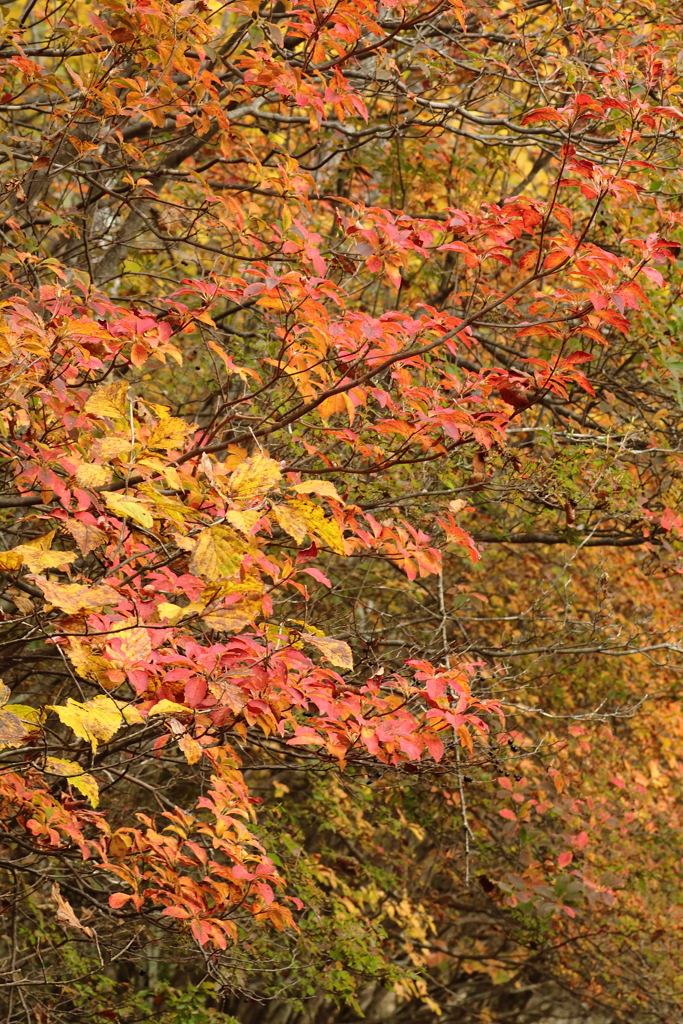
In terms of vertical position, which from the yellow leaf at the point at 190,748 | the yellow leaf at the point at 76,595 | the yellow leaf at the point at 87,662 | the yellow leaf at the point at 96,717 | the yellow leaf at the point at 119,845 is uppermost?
the yellow leaf at the point at 76,595

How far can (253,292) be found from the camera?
3.30m

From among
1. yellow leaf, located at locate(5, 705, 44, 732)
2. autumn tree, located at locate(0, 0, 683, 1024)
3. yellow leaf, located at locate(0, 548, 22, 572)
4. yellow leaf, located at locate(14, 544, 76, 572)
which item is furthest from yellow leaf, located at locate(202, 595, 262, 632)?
yellow leaf, located at locate(5, 705, 44, 732)

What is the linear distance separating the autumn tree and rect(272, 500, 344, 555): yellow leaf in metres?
0.01

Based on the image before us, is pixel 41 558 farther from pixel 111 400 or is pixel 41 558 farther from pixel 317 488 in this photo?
pixel 317 488

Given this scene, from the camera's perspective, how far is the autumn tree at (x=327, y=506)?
113 inches

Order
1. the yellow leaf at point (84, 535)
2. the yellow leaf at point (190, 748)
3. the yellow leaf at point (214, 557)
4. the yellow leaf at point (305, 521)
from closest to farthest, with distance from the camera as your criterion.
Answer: the yellow leaf at point (214, 557) → the yellow leaf at point (305, 521) → the yellow leaf at point (84, 535) → the yellow leaf at point (190, 748)

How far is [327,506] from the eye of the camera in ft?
13.8

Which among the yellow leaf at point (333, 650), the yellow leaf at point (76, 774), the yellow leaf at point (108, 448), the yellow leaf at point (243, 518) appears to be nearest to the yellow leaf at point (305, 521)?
the yellow leaf at point (243, 518)

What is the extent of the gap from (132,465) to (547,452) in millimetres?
3872

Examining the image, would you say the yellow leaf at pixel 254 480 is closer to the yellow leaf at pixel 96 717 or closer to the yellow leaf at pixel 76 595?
the yellow leaf at pixel 76 595

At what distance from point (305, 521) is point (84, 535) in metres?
0.60

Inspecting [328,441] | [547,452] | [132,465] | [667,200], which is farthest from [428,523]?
[667,200]

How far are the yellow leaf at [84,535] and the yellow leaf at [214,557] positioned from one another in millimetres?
438

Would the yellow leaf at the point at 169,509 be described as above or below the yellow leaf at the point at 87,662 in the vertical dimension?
above
